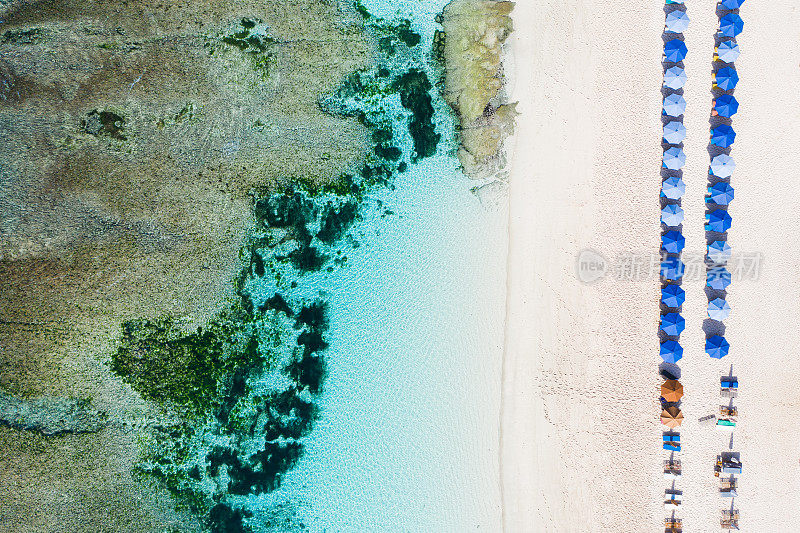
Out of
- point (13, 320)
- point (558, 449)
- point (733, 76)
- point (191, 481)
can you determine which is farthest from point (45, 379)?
point (733, 76)

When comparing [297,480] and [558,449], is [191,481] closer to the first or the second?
[297,480]

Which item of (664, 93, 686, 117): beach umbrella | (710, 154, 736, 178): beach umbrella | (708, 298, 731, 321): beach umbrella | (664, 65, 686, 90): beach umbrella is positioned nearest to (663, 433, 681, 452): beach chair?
(708, 298, 731, 321): beach umbrella

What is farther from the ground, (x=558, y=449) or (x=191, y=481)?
(x=558, y=449)

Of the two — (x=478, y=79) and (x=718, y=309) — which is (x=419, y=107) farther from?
(x=718, y=309)

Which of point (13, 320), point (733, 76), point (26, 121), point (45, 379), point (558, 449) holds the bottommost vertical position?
point (558, 449)

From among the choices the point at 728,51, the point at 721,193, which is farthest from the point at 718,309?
the point at 728,51

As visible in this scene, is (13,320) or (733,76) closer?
(13,320)

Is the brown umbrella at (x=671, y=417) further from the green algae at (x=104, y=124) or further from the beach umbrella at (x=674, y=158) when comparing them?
the green algae at (x=104, y=124)
